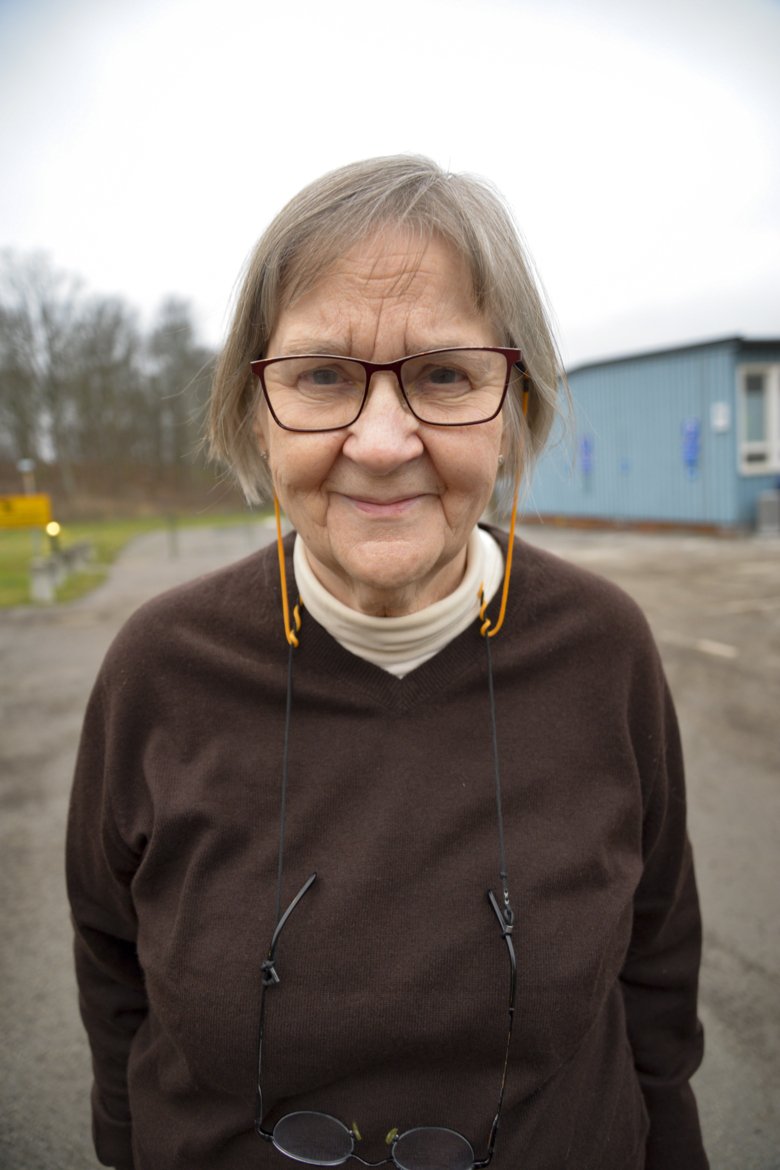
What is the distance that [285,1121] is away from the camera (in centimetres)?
129

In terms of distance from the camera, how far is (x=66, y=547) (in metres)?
17.6

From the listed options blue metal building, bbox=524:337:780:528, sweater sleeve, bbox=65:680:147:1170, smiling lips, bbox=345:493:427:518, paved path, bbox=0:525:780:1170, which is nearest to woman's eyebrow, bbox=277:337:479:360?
smiling lips, bbox=345:493:427:518

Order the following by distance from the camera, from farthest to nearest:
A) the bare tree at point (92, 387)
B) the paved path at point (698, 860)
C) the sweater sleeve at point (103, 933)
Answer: the bare tree at point (92, 387), the paved path at point (698, 860), the sweater sleeve at point (103, 933)

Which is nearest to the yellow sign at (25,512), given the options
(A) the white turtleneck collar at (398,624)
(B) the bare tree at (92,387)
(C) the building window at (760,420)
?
(A) the white turtleneck collar at (398,624)

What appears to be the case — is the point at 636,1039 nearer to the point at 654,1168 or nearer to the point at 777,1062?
the point at 654,1168

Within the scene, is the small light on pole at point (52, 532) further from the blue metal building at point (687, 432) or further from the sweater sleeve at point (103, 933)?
the sweater sleeve at point (103, 933)

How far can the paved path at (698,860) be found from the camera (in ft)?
8.41

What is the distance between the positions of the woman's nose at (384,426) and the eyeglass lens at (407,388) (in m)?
0.02

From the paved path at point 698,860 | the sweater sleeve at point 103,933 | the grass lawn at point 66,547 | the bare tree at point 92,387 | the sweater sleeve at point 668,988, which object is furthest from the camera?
the bare tree at point 92,387

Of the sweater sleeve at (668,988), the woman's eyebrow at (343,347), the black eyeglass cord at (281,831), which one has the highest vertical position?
the woman's eyebrow at (343,347)

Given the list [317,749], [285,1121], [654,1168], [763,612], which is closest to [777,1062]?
[654,1168]

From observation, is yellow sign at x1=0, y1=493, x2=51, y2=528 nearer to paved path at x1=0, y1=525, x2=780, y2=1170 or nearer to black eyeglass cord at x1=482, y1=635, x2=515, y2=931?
paved path at x1=0, y1=525, x2=780, y2=1170

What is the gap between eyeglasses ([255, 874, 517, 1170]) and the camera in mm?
1268

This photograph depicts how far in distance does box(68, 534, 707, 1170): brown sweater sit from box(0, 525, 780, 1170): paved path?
1.09 metres
